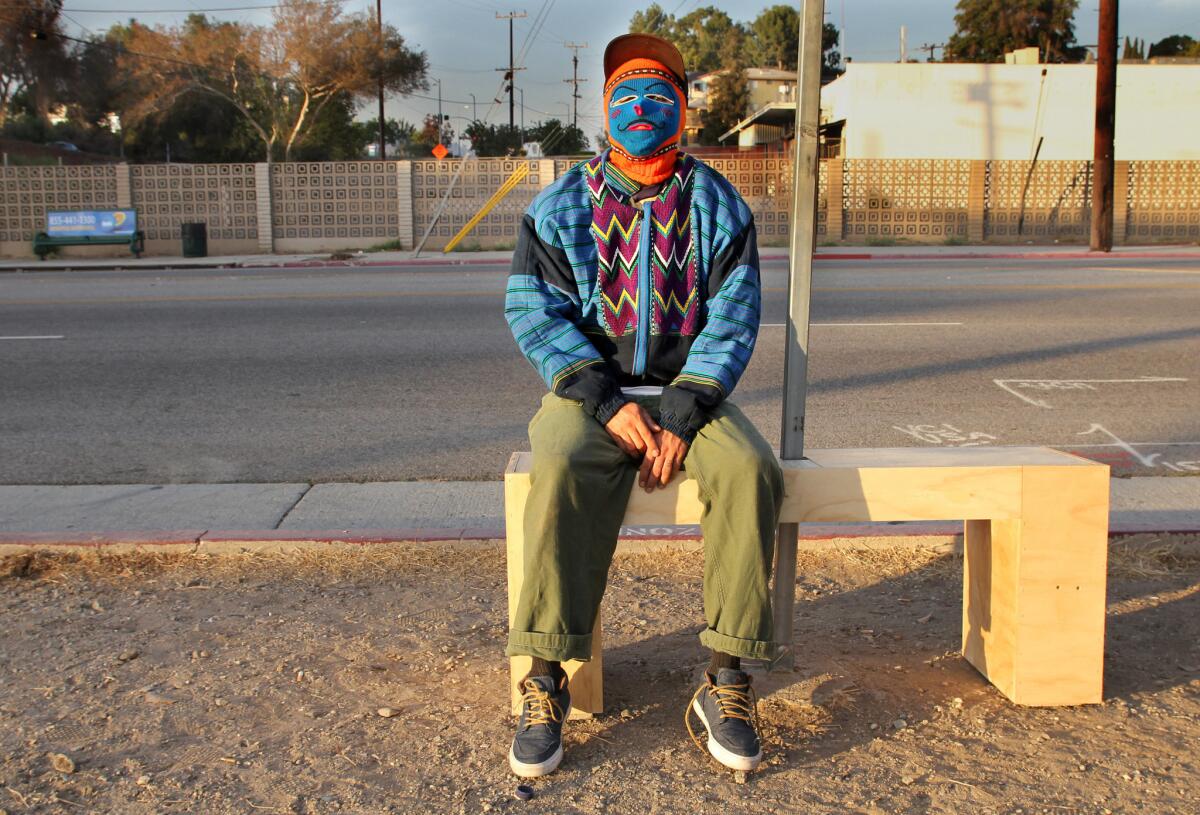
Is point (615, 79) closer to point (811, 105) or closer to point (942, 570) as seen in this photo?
point (811, 105)

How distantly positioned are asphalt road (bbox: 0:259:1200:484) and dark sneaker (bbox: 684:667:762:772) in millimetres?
2981

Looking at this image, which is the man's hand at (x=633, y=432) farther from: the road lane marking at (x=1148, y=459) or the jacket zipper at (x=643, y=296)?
the road lane marking at (x=1148, y=459)

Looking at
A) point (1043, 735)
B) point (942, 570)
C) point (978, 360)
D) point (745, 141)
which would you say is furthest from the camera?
point (745, 141)

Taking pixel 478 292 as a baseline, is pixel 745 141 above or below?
above

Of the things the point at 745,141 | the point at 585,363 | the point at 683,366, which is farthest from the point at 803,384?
the point at 745,141

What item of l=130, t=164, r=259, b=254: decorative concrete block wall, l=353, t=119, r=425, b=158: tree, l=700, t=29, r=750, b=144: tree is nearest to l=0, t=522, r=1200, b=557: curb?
l=130, t=164, r=259, b=254: decorative concrete block wall

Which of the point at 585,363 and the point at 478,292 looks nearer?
the point at 585,363

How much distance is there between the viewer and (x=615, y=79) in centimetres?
328

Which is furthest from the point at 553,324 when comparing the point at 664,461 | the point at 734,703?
the point at 734,703

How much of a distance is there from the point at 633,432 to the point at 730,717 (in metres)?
0.78

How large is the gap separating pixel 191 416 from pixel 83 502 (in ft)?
6.77

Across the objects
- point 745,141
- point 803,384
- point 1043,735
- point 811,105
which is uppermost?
point 745,141

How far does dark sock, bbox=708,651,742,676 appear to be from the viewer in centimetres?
297

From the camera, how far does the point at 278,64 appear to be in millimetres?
→ 39594
